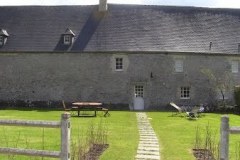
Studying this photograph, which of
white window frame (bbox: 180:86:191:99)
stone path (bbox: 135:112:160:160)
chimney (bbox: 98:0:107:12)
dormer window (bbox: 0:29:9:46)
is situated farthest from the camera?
chimney (bbox: 98:0:107:12)

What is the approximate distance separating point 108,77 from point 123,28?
15.1ft

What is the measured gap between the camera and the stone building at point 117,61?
119 ft

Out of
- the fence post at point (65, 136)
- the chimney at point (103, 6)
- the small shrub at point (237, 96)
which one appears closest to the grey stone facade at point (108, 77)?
the small shrub at point (237, 96)

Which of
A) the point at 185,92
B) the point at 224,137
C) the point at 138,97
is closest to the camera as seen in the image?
the point at 224,137

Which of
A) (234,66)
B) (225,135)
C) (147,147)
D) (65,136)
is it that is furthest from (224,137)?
(234,66)

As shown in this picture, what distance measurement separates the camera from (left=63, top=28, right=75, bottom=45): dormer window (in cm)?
3716

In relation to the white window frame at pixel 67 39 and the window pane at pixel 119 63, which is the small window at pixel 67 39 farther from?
the window pane at pixel 119 63

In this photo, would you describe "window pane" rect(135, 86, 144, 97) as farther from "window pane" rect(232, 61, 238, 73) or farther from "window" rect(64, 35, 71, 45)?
"window pane" rect(232, 61, 238, 73)

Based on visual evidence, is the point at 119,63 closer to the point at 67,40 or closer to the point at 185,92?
the point at 67,40

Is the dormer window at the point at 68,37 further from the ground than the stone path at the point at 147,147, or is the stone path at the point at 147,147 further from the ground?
the dormer window at the point at 68,37

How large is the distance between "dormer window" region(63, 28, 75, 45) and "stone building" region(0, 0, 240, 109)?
73 mm

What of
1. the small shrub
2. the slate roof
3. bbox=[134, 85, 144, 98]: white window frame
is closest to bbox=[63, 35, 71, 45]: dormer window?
the slate roof

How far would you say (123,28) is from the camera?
38031mm

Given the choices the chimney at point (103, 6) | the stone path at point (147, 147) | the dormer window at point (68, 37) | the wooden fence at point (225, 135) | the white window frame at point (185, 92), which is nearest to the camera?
the wooden fence at point (225, 135)
